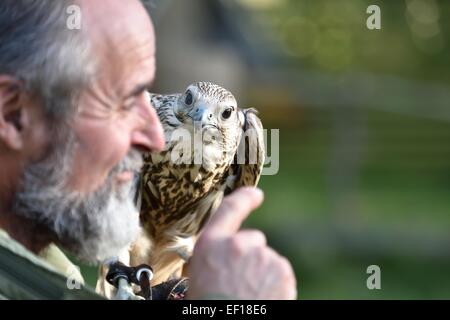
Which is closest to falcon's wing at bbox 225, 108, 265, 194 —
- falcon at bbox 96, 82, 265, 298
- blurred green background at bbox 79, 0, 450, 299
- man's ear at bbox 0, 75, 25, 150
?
falcon at bbox 96, 82, 265, 298

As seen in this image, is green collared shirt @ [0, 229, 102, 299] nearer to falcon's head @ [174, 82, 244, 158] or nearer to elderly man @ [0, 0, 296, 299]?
elderly man @ [0, 0, 296, 299]

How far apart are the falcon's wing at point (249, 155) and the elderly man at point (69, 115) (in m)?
0.23

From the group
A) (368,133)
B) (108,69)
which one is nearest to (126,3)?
(108,69)

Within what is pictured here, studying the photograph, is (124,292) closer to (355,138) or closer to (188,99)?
(188,99)

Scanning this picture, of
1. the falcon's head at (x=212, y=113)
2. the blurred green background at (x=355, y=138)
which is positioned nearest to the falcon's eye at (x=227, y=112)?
the falcon's head at (x=212, y=113)

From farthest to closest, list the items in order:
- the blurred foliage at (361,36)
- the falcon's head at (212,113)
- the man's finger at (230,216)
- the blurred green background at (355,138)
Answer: the blurred green background at (355,138), the blurred foliage at (361,36), the falcon's head at (212,113), the man's finger at (230,216)

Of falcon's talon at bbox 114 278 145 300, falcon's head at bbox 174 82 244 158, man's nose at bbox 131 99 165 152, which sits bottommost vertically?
falcon's talon at bbox 114 278 145 300

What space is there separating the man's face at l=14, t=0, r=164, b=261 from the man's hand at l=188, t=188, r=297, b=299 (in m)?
0.17

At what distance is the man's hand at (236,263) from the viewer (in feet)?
3.07

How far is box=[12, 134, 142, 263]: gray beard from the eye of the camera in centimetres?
105

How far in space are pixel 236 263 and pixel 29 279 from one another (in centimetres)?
24

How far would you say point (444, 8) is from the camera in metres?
5.36

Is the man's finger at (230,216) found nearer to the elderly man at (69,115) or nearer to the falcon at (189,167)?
the elderly man at (69,115)
